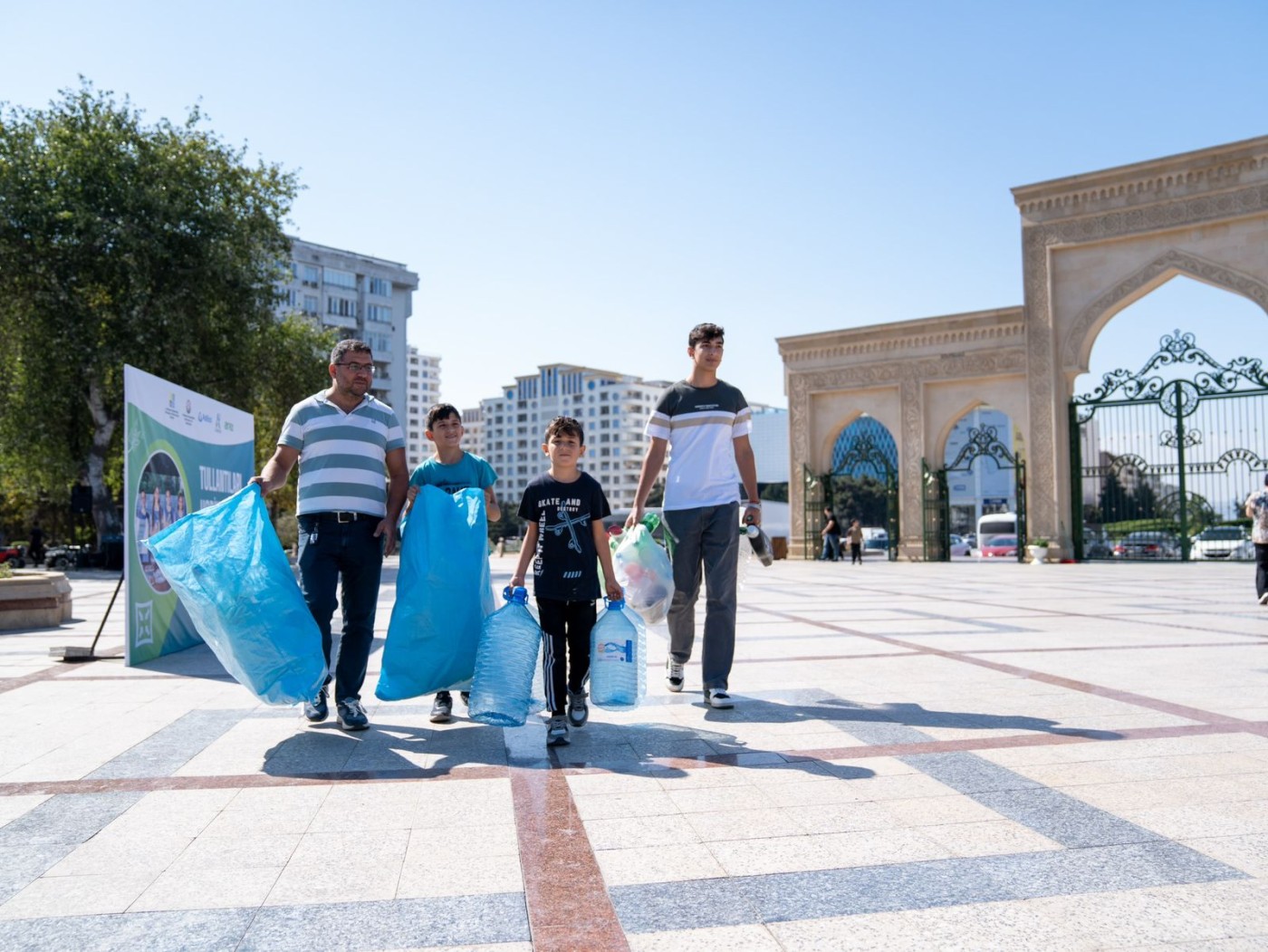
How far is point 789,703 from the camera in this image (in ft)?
17.3

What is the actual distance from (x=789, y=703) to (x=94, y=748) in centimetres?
322

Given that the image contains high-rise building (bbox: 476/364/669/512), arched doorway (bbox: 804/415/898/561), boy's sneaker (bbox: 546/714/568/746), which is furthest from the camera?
high-rise building (bbox: 476/364/669/512)

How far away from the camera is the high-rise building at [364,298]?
71438mm

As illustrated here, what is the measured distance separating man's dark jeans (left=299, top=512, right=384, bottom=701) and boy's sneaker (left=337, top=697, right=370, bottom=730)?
0.13 ft

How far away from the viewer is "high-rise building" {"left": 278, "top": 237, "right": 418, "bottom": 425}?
Result: 7144 cm

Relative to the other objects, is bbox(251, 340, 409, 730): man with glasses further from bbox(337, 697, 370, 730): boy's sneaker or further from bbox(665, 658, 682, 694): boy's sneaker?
bbox(665, 658, 682, 694): boy's sneaker

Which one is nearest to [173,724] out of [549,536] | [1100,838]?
[549,536]

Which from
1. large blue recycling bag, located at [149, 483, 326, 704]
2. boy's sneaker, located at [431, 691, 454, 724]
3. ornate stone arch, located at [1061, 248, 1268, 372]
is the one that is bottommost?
boy's sneaker, located at [431, 691, 454, 724]

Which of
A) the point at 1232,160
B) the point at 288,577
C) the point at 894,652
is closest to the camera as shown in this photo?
the point at 288,577

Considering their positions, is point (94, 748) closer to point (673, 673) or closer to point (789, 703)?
point (673, 673)

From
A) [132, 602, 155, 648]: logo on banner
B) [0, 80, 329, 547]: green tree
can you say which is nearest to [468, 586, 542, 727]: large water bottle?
[132, 602, 155, 648]: logo on banner

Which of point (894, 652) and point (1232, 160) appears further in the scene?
point (1232, 160)

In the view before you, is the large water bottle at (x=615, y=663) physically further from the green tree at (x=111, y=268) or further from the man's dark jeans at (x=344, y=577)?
the green tree at (x=111, y=268)

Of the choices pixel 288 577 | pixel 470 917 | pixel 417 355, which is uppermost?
pixel 417 355
